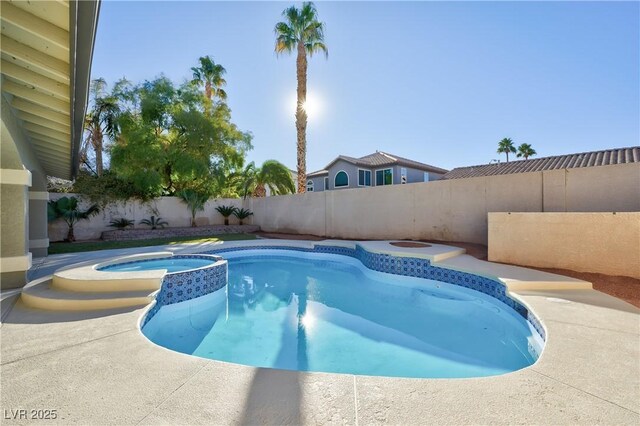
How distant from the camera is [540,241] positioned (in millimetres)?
6891

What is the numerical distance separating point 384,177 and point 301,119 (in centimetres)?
936

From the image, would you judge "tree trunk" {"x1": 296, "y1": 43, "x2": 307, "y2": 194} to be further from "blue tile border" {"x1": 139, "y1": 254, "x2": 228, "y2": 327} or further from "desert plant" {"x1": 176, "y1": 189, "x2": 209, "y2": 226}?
"blue tile border" {"x1": 139, "y1": 254, "x2": 228, "y2": 327}

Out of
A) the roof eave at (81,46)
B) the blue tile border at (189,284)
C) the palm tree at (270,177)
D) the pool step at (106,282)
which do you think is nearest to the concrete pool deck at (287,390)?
the pool step at (106,282)

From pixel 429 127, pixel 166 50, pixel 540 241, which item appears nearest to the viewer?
pixel 540 241

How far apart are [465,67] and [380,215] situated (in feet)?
22.7

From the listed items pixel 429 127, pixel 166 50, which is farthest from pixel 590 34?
pixel 166 50

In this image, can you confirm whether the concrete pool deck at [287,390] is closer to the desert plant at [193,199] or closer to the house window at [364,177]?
the desert plant at [193,199]

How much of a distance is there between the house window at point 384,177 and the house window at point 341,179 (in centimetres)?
265

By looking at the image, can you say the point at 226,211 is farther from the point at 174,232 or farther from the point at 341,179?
the point at 341,179

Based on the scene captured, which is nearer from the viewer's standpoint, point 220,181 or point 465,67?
point 465,67

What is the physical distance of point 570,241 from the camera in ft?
21.1

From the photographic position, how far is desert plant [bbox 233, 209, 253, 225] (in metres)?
19.1

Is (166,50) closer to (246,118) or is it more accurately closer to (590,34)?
(246,118)

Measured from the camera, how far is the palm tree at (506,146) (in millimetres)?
32656
